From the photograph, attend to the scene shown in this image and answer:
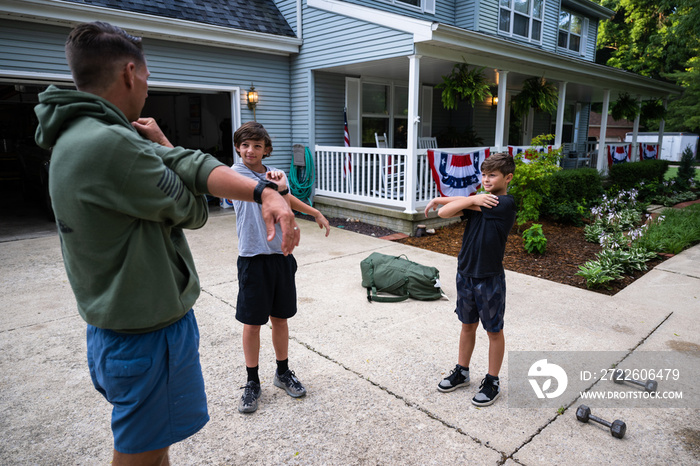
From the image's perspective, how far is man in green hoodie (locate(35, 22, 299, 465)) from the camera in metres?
1.13

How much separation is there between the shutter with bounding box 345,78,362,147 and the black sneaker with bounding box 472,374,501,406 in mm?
7945

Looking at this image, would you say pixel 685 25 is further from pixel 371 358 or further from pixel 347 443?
pixel 347 443

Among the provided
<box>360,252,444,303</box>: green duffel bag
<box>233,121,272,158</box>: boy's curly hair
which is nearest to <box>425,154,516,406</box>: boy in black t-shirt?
<box>233,121,272,158</box>: boy's curly hair

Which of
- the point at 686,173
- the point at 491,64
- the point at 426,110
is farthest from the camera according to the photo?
the point at 686,173

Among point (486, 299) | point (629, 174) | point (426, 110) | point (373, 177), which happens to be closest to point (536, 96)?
point (426, 110)

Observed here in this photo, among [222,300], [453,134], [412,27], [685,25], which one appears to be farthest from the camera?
[685,25]

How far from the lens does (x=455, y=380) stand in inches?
110

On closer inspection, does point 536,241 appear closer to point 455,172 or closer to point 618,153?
point 455,172

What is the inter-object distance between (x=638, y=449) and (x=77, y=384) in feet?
10.7

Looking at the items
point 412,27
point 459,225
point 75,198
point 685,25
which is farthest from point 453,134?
point 75,198

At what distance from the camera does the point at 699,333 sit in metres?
3.71

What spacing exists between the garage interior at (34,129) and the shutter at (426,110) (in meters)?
4.81

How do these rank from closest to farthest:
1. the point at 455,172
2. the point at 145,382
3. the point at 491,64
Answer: the point at 145,382 → the point at 455,172 → the point at 491,64

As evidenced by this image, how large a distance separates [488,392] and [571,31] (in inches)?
650
